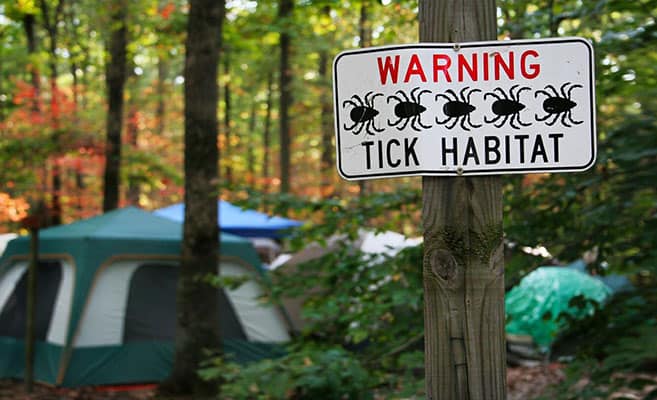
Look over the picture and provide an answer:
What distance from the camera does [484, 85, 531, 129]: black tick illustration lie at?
2232 millimetres

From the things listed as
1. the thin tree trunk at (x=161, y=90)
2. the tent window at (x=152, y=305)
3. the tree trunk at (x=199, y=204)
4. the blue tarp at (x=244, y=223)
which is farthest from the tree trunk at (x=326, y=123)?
the tree trunk at (x=199, y=204)

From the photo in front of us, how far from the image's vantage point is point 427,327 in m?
2.30

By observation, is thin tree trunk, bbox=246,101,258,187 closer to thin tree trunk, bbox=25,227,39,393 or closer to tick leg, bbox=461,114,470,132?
thin tree trunk, bbox=25,227,39,393

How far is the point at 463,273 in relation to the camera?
227 centimetres

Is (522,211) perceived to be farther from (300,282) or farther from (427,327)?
Result: (427,327)

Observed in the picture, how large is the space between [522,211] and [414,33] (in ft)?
12.6

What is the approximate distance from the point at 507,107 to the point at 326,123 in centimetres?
2223

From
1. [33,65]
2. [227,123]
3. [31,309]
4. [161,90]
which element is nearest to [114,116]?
[33,65]

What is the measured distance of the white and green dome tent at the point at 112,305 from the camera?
32.9 feet

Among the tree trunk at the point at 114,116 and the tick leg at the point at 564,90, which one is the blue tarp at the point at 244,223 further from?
the tick leg at the point at 564,90

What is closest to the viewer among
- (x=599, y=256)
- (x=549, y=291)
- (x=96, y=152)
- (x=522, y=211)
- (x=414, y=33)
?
→ (x=599, y=256)

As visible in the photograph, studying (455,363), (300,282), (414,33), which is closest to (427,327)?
(455,363)

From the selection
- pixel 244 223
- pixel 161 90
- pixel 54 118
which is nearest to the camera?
pixel 54 118

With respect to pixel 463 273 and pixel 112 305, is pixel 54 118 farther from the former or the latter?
pixel 463 273
